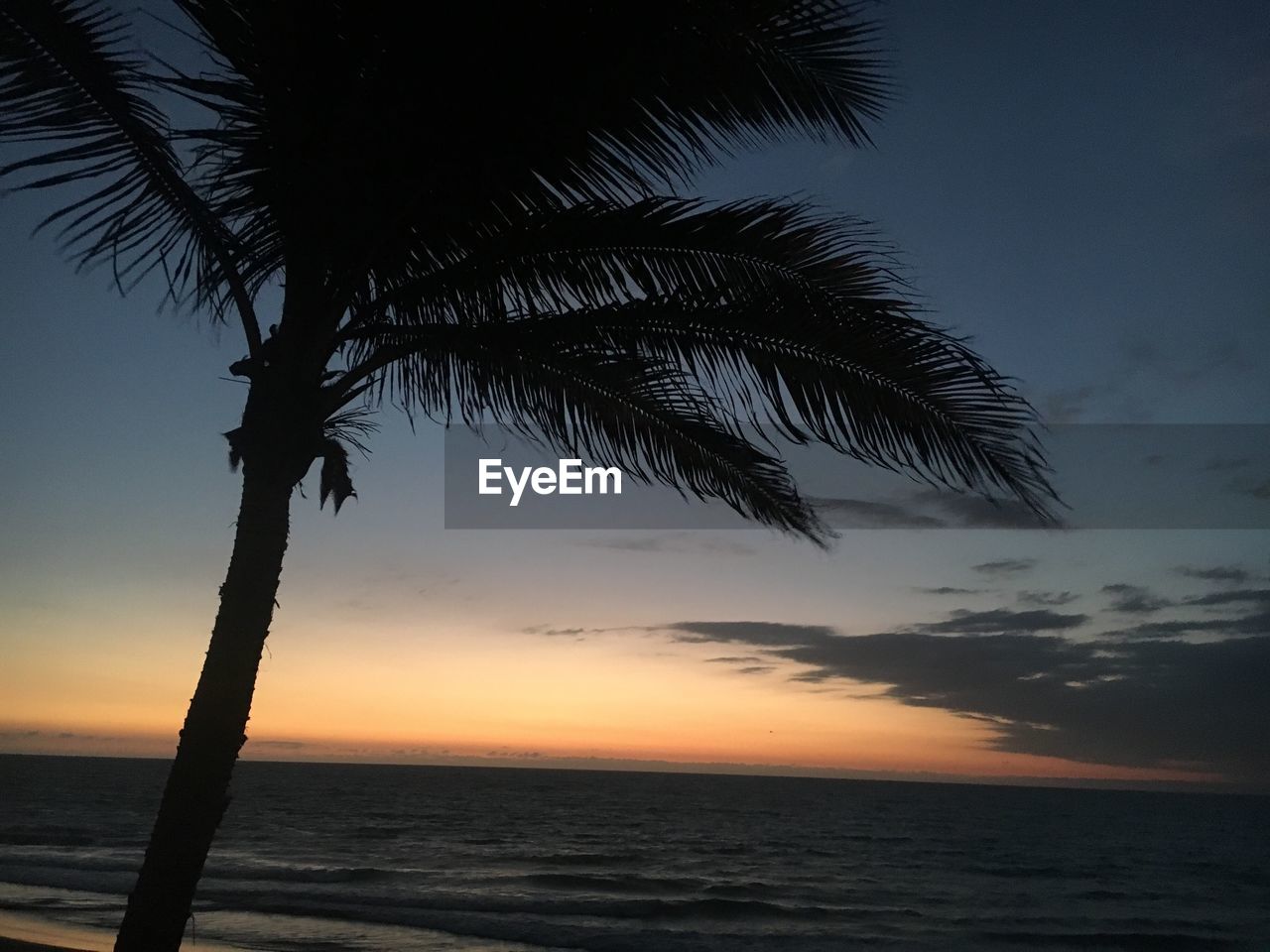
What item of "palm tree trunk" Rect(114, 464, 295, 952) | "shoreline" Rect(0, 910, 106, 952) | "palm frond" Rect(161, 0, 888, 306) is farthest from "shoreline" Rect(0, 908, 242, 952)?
"palm frond" Rect(161, 0, 888, 306)

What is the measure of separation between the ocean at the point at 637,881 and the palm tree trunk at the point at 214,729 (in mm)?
13074

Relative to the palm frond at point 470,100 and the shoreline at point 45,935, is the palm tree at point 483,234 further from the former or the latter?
the shoreline at point 45,935

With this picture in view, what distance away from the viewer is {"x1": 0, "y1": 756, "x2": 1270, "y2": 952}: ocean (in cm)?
1909

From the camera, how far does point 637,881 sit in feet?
94.7

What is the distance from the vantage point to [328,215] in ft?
13.7

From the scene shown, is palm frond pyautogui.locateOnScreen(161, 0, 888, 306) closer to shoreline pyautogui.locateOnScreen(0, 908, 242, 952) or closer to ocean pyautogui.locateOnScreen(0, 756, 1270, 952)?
shoreline pyautogui.locateOnScreen(0, 908, 242, 952)

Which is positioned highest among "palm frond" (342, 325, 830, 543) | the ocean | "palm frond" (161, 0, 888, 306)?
"palm frond" (161, 0, 888, 306)

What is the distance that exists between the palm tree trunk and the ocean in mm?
13074

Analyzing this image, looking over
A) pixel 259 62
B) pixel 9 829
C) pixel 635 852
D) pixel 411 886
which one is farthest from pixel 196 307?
pixel 9 829

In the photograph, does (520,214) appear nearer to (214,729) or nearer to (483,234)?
(483,234)

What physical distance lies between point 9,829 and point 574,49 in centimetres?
4114

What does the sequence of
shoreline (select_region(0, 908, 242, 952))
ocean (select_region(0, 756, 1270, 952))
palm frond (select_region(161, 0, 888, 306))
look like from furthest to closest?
ocean (select_region(0, 756, 1270, 952))
shoreline (select_region(0, 908, 242, 952))
palm frond (select_region(161, 0, 888, 306))

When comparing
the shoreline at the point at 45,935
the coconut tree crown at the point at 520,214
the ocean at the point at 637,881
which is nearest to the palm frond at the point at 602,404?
the coconut tree crown at the point at 520,214

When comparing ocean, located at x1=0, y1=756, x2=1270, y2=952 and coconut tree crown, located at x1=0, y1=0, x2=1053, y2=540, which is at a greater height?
coconut tree crown, located at x1=0, y1=0, x2=1053, y2=540
